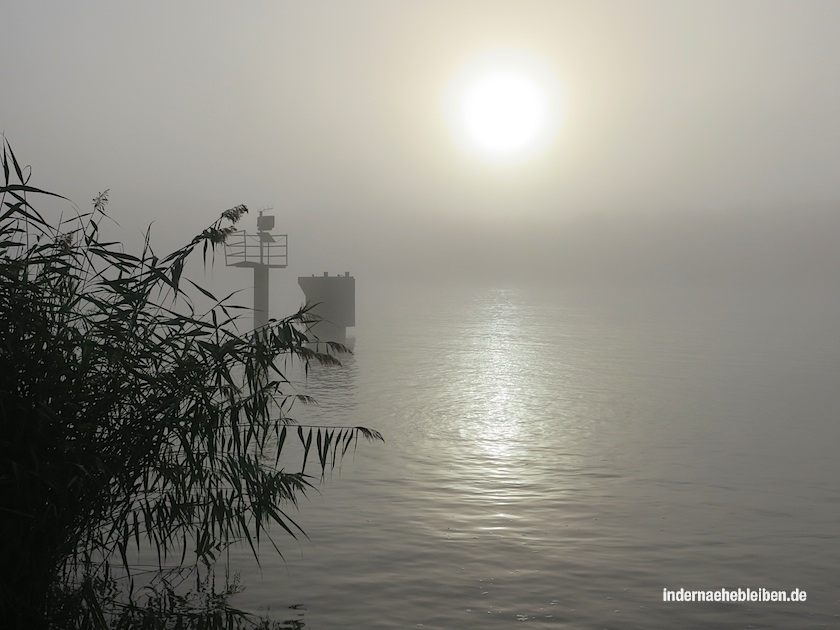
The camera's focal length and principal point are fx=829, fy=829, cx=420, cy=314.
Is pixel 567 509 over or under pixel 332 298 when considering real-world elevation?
under

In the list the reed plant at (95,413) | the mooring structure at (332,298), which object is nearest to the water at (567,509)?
the reed plant at (95,413)

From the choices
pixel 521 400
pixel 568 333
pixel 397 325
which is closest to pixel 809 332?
pixel 568 333

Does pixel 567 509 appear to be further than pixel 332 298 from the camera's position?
No

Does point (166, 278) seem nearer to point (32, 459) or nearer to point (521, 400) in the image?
point (32, 459)

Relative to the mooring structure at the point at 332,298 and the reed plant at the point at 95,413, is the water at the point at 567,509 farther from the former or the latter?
the mooring structure at the point at 332,298

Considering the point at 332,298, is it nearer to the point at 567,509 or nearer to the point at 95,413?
the point at 567,509

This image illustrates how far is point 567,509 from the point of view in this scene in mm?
16672

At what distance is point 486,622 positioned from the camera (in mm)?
10297

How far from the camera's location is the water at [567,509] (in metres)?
11.0

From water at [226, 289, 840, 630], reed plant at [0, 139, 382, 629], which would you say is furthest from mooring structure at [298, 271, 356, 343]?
reed plant at [0, 139, 382, 629]

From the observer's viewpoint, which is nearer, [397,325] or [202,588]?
[202,588]

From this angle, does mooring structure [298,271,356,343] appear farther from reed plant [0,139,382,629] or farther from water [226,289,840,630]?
reed plant [0,139,382,629]

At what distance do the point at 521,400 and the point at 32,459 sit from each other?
31.0 metres

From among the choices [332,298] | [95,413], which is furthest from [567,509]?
[332,298]
